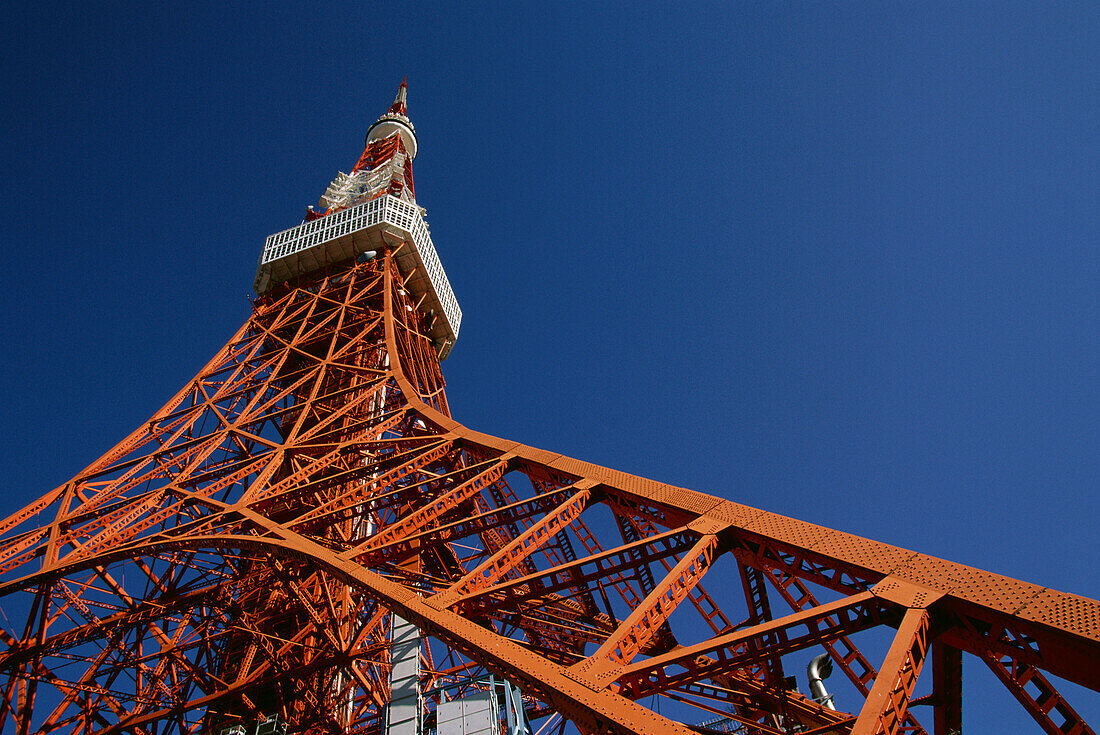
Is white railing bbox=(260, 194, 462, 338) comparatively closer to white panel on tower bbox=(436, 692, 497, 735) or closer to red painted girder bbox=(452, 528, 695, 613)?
white panel on tower bbox=(436, 692, 497, 735)

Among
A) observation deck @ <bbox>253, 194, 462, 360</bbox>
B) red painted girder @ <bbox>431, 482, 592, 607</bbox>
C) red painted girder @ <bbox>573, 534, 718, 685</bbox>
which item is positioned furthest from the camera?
observation deck @ <bbox>253, 194, 462, 360</bbox>

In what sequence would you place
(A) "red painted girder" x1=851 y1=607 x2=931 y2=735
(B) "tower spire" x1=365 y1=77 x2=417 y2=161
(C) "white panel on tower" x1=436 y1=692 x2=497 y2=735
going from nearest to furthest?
(A) "red painted girder" x1=851 y1=607 x2=931 y2=735
(C) "white panel on tower" x1=436 y1=692 x2=497 y2=735
(B) "tower spire" x1=365 y1=77 x2=417 y2=161

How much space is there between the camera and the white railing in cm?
2528

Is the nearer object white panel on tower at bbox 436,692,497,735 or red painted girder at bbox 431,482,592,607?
red painted girder at bbox 431,482,592,607

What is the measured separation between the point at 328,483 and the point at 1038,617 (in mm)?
9590

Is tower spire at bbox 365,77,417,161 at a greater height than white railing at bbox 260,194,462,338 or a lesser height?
greater

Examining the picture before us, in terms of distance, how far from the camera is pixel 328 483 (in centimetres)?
1176

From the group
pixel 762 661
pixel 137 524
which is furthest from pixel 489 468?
pixel 137 524

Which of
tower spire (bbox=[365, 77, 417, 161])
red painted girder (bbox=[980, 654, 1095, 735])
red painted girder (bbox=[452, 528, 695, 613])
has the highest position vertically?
tower spire (bbox=[365, 77, 417, 161])

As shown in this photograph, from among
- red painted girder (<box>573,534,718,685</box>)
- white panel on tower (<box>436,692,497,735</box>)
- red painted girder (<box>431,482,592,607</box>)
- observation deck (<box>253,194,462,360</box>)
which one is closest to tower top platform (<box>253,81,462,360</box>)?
observation deck (<box>253,194,462,360</box>)

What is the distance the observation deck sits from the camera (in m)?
25.1

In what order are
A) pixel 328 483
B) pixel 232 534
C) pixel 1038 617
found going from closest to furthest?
pixel 1038 617 → pixel 232 534 → pixel 328 483

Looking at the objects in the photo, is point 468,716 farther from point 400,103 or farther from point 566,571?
point 400,103

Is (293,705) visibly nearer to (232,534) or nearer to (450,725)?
(450,725)
